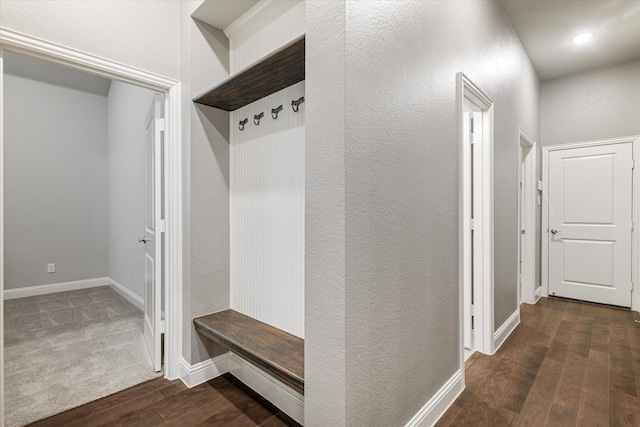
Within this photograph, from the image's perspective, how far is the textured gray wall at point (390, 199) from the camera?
1217mm

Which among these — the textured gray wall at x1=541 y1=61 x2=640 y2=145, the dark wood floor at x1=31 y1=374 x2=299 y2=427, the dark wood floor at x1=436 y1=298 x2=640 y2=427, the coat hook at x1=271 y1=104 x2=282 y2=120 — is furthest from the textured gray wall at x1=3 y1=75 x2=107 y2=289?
the textured gray wall at x1=541 y1=61 x2=640 y2=145

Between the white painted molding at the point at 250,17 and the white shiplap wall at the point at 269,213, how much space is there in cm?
54

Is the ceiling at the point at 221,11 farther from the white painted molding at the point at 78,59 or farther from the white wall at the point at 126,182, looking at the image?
the white wall at the point at 126,182

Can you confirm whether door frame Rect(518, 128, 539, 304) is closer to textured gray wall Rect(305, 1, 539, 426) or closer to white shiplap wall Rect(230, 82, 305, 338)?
textured gray wall Rect(305, 1, 539, 426)

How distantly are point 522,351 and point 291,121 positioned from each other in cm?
267

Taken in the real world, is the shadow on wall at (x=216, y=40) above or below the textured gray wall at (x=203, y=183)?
above

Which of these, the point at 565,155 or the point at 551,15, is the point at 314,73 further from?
the point at 565,155

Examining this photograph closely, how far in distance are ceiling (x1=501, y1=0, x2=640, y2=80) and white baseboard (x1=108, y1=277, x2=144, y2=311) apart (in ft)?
16.2

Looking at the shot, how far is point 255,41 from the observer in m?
2.10

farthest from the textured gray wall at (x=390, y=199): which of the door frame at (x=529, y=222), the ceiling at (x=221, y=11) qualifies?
the door frame at (x=529, y=222)

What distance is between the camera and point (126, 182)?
14.0 ft

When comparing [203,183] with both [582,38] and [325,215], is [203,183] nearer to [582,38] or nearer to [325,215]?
[325,215]

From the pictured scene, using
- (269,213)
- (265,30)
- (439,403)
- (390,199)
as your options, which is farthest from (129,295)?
(390,199)

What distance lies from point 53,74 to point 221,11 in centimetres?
394
